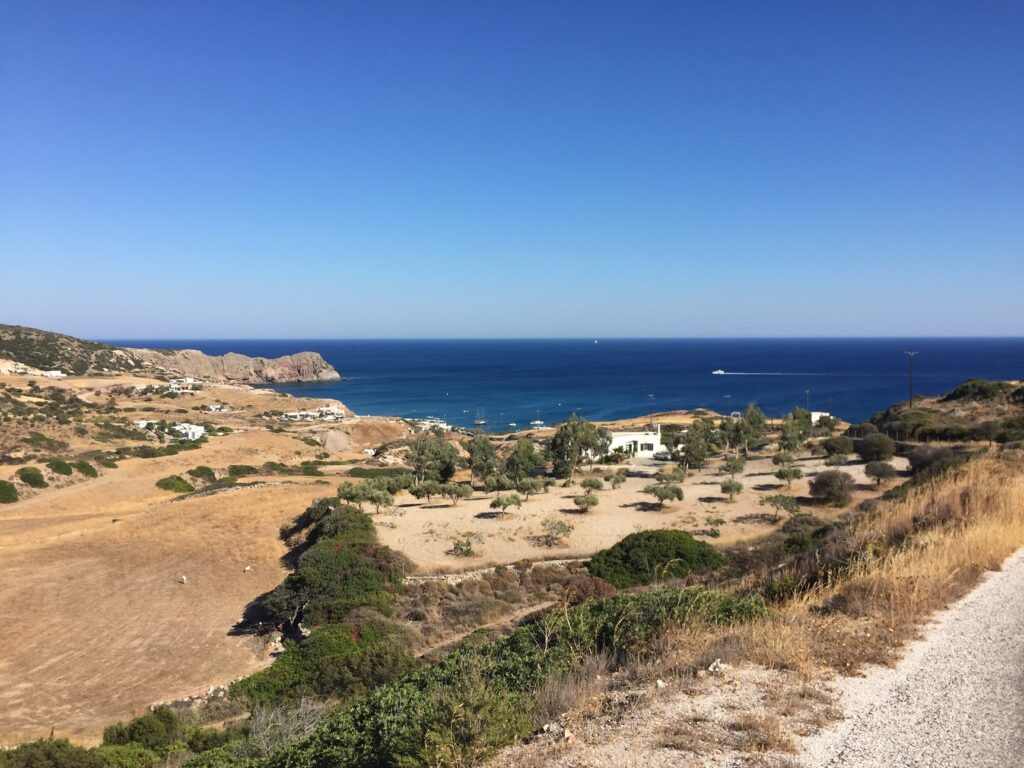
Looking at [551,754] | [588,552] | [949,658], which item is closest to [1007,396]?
[588,552]

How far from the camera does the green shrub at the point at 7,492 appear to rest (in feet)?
109

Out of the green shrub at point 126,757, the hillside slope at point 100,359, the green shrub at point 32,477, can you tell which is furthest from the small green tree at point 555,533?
the hillside slope at point 100,359

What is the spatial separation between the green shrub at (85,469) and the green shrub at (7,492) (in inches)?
162

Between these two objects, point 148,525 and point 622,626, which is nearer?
point 622,626

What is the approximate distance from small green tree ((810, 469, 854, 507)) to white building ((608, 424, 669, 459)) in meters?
21.6

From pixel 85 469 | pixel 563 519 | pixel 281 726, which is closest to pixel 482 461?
pixel 563 519

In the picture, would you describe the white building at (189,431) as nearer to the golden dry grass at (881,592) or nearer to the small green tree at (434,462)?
the small green tree at (434,462)

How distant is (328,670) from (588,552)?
11350 millimetres

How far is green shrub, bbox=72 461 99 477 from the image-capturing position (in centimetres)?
3888

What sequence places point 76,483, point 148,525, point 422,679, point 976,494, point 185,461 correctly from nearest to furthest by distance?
point 422,679, point 976,494, point 148,525, point 76,483, point 185,461

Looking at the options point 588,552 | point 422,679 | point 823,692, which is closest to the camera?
point 823,692

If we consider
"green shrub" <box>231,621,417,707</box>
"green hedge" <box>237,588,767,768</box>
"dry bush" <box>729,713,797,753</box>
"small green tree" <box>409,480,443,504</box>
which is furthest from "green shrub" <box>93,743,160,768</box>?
"small green tree" <box>409,480,443,504</box>

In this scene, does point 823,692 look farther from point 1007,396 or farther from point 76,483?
point 1007,396

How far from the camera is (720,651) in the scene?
5484mm
